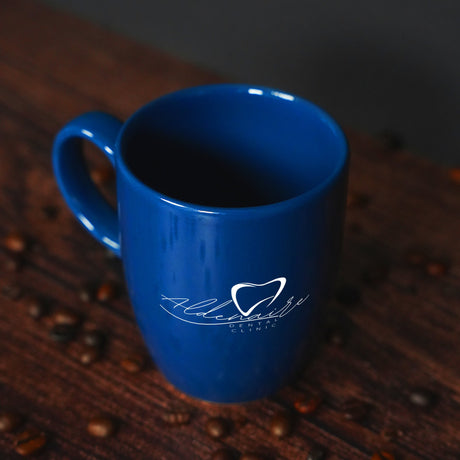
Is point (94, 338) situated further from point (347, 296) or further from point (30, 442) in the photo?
point (347, 296)

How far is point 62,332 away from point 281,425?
0.93 feet

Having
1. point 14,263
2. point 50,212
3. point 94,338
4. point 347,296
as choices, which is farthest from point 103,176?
point 347,296

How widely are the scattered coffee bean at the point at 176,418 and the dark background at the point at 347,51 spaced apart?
641 millimetres

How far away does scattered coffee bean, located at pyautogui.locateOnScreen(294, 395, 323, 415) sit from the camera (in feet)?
2.72

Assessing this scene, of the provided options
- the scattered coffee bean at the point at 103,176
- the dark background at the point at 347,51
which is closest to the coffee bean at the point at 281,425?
the scattered coffee bean at the point at 103,176

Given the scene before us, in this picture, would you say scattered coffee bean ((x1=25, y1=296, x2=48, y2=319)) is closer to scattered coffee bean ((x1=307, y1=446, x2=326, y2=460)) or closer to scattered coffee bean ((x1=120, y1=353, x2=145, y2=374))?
scattered coffee bean ((x1=120, y1=353, x2=145, y2=374))

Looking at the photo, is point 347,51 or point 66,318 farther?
point 347,51

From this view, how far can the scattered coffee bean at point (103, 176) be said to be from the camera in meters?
1.12

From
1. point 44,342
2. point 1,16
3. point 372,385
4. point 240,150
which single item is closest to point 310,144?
point 240,150

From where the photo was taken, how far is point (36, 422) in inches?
32.4

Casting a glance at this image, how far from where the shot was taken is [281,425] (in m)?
0.81

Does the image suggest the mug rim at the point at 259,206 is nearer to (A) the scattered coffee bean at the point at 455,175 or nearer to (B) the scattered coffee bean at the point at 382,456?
(B) the scattered coffee bean at the point at 382,456

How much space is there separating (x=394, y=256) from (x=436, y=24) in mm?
354

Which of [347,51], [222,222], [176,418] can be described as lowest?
[176,418]
